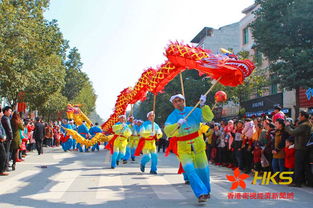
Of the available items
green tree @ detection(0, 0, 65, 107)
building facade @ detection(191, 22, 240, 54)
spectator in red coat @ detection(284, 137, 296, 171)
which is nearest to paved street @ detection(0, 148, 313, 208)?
spectator in red coat @ detection(284, 137, 296, 171)

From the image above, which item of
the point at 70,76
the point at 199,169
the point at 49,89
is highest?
the point at 70,76

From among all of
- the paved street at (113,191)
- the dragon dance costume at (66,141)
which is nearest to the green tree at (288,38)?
the paved street at (113,191)

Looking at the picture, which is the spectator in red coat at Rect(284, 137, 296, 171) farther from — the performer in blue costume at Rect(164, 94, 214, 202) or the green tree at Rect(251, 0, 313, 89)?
the green tree at Rect(251, 0, 313, 89)

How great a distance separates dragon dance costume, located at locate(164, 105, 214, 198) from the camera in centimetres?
632

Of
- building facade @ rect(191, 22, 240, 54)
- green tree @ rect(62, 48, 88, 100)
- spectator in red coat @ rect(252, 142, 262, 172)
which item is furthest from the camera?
building facade @ rect(191, 22, 240, 54)

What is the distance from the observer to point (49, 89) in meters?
24.0

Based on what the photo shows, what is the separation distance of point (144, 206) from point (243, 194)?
2096 mm

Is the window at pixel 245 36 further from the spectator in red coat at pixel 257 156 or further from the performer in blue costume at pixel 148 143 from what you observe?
the performer in blue costume at pixel 148 143

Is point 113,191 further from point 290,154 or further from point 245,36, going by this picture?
point 245,36

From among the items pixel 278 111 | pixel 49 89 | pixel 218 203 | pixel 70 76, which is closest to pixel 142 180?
pixel 218 203

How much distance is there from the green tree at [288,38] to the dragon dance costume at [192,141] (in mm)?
10825

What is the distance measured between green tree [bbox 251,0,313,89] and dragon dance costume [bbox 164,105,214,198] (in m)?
10.8

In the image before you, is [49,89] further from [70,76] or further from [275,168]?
[70,76]

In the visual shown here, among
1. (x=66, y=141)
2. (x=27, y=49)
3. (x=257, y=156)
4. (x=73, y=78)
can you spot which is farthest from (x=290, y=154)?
(x=73, y=78)
